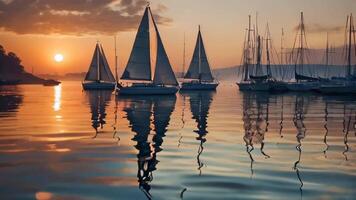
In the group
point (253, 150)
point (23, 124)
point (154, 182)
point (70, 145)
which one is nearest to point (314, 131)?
point (253, 150)

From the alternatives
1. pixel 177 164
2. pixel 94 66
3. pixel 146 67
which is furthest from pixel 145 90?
pixel 177 164

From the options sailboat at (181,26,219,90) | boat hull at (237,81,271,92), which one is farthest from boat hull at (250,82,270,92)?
sailboat at (181,26,219,90)

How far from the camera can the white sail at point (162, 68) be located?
224 feet

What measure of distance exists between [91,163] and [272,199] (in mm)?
7113

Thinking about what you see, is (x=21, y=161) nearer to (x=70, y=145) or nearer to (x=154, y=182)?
(x=70, y=145)

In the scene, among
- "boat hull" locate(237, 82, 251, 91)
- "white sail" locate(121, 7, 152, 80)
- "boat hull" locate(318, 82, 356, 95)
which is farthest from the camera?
"boat hull" locate(237, 82, 251, 91)

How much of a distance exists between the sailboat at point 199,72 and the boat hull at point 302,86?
19.3 metres

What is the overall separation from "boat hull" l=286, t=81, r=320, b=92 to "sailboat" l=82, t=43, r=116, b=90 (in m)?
44.6

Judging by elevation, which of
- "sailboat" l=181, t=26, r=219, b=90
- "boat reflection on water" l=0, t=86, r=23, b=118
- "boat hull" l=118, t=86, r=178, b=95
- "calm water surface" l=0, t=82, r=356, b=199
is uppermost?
"sailboat" l=181, t=26, r=219, b=90

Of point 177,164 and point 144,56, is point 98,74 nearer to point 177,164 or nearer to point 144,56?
point 144,56

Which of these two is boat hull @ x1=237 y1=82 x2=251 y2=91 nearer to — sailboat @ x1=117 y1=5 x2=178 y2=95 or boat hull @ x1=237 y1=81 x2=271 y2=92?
boat hull @ x1=237 y1=81 x2=271 y2=92

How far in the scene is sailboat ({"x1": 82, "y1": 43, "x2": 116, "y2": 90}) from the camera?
345 feet

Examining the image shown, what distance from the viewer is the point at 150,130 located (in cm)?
2456

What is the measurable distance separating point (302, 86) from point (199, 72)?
24.9 m
